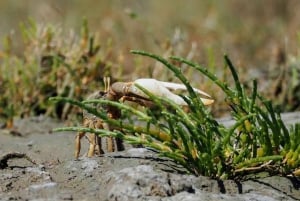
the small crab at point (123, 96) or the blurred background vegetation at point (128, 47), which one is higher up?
the blurred background vegetation at point (128, 47)

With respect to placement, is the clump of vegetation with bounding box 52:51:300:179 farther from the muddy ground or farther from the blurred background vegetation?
the blurred background vegetation

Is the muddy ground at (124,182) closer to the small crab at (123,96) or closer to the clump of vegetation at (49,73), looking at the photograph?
the small crab at (123,96)

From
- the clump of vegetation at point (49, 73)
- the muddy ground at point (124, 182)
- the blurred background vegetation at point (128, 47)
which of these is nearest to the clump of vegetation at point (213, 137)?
the muddy ground at point (124, 182)

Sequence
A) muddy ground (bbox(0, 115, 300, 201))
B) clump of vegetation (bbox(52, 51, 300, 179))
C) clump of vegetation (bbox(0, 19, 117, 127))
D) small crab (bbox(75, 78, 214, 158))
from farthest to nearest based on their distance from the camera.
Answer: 1. clump of vegetation (bbox(0, 19, 117, 127))
2. small crab (bbox(75, 78, 214, 158))
3. clump of vegetation (bbox(52, 51, 300, 179))
4. muddy ground (bbox(0, 115, 300, 201))

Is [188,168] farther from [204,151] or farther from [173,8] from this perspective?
[173,8]

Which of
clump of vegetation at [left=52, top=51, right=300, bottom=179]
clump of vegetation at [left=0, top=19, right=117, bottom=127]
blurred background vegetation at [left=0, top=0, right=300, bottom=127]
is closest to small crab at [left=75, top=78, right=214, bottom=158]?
clump of vegetation at [left=52, top=51, right=300, bottom=179]

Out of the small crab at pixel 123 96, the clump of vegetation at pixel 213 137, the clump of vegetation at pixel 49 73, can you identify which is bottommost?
the clump of vegetation at pixel 213 137

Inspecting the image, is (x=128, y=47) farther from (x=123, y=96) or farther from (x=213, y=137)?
(x=213, y=137)
